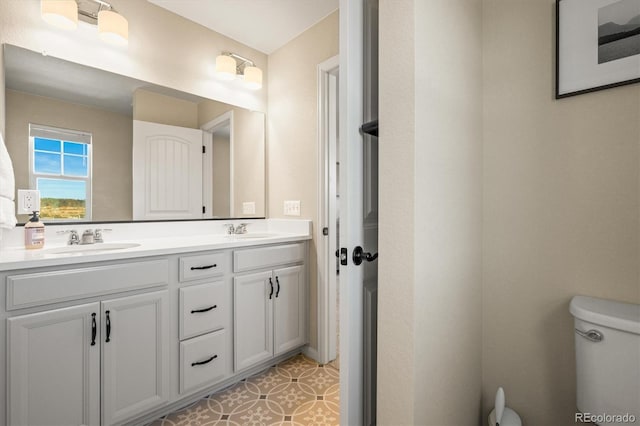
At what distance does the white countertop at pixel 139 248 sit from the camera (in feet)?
3.86

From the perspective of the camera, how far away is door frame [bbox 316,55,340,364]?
214 cm

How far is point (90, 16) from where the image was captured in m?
1.70

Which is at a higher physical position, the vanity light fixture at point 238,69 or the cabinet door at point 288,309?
the vanity light fixture at point 238,69

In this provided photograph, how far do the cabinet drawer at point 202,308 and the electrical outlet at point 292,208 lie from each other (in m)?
0.83

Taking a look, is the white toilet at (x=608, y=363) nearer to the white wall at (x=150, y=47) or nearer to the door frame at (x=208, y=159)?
the door frame at (x=208, y=159)

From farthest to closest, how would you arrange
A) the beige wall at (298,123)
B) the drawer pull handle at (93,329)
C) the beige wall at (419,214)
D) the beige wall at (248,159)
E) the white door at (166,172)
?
the beige wall at (248,159) → the beige wall at (298,123) → the white door at (166,172) → the drawer pull handle at (93,329) → the beige wall at (419,214)

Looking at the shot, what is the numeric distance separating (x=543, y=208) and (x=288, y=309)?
1.62 metres

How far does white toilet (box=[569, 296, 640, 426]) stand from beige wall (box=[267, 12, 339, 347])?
5.06 feet

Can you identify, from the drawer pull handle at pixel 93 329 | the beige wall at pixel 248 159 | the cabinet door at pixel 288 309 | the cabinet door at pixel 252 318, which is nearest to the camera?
the drawer pull handle at pixel 93 329

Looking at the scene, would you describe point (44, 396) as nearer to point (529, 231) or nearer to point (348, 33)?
point (348, 33)

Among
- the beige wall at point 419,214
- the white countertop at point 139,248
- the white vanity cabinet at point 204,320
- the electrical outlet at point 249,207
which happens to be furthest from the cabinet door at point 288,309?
the beige wall at point 419,214

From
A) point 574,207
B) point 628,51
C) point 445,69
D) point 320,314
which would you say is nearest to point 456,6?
point 445,69

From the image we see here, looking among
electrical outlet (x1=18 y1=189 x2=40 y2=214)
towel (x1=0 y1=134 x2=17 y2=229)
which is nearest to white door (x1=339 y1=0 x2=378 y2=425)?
towel (x1=0 y1=134 x2=17 y2=229)

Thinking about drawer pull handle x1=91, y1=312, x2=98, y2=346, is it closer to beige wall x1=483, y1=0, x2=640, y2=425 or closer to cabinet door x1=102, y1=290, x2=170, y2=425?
cabinet door x1=102, y1=290, x2=170, y2=425
